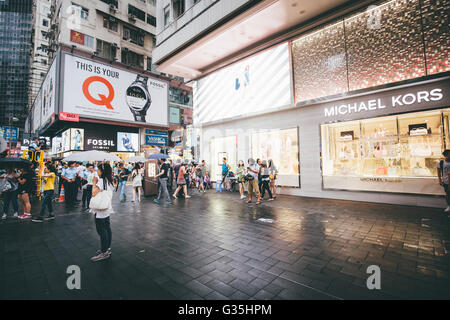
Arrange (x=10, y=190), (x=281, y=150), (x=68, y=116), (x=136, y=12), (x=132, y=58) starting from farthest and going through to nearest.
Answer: (x=136, y=12), (x=132, y=58), (x=68, y=116), (x=281, y=150), (x=10, y=190)

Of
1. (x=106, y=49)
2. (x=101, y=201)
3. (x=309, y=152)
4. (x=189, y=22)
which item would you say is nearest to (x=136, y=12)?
(x=106, y=49)

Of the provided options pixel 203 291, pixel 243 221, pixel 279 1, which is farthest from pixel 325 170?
pixel 203 291

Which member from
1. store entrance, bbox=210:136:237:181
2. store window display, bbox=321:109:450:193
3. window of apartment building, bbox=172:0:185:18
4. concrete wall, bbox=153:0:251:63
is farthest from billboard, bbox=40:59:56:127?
store window display, bbox=321:109:450:193

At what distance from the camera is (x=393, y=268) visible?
3.21 m

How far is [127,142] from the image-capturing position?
21.1m

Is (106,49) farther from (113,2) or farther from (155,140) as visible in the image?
(155,140)

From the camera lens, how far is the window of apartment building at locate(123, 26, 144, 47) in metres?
23.9

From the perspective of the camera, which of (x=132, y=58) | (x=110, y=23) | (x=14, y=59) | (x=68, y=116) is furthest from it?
(x=14, y=59)

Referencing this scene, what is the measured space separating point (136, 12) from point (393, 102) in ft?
95.2

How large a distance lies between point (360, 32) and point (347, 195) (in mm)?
7450

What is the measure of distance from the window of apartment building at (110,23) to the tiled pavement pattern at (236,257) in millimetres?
23981

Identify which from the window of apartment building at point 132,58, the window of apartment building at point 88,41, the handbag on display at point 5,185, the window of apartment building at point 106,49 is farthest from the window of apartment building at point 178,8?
the handbag on display at point 5,185

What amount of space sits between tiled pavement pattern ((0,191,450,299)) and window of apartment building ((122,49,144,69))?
23.0 metres

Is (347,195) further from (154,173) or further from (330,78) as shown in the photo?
(154,173)
